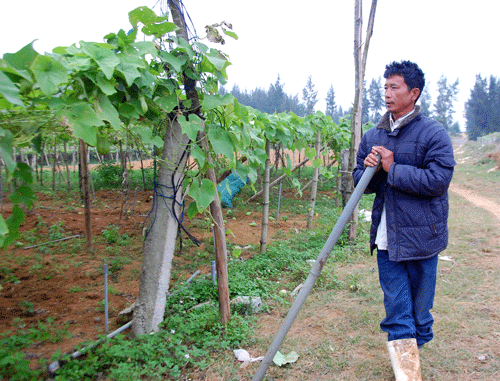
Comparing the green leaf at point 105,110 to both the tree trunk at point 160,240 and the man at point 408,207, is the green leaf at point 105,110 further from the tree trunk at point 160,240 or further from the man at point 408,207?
the man at point 408,207

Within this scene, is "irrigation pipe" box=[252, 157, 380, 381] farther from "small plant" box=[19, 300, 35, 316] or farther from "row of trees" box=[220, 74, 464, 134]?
"row of trees" box=[220, 74, 464, 134]

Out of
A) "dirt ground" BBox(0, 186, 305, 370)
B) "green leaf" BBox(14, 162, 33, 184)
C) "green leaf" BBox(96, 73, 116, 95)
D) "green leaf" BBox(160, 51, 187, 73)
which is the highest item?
"green leaf" BBox(160, 51, 187, 73)

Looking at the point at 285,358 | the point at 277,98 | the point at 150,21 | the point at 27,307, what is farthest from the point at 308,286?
the point at 277,98

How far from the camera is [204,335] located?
2494 mm

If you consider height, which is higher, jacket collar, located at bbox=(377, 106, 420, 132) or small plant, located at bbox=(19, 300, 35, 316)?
jacket collar, located at bbox=(377, 106, 420, 132)

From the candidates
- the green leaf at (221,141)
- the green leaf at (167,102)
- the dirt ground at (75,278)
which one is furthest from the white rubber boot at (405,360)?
the green leaf at (167,102)

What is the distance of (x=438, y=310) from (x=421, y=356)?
849 millimetres

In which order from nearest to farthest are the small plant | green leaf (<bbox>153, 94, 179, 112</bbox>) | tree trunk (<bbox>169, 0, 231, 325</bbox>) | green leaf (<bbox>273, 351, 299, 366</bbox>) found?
1. green leaf (<bbox>153, 94, 179, 112</bbox>)
2. green leaf (<bbox>273, 351, 299, 366</bbox>)
3. tree trunk (<bbox>169, 0, 231, 325</bbox>)
4. the small plant

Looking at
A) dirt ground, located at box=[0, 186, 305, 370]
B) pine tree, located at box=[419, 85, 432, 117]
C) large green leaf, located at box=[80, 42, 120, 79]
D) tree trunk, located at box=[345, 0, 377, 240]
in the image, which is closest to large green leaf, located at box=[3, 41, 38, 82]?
large green leaf, located at box=[80, 42, 120, 79]

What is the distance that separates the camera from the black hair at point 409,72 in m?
1.90

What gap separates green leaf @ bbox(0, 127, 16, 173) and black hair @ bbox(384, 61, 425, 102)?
1.82 m

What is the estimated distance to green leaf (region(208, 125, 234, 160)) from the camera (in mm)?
2086

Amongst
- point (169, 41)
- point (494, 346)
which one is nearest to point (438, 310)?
point (494, 346)

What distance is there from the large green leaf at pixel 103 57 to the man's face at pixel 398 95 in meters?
1.40
